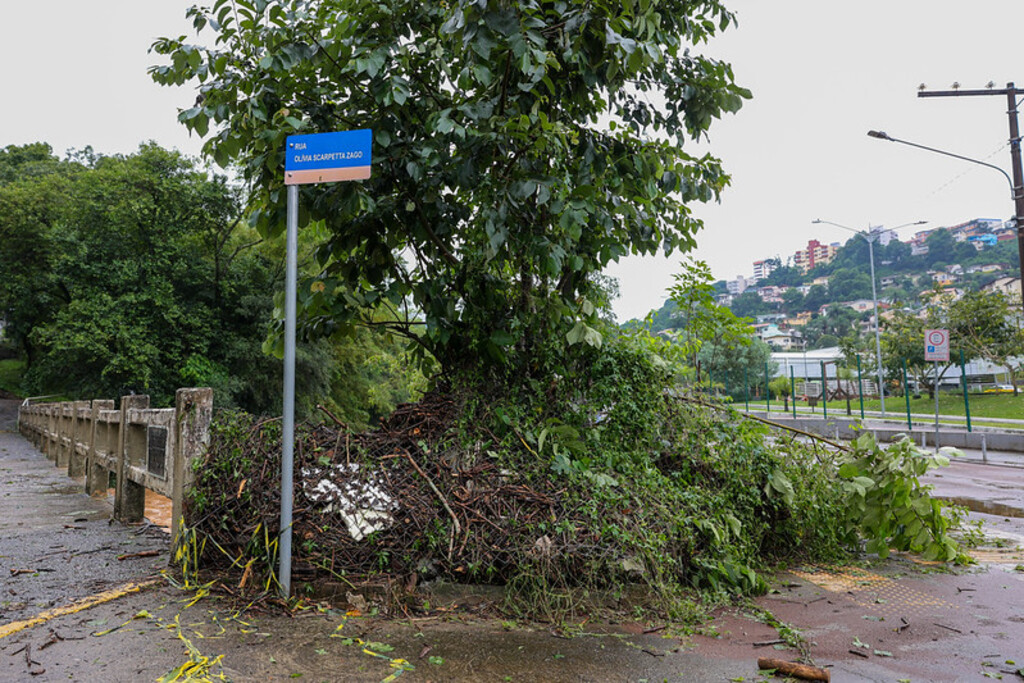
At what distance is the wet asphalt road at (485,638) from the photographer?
3.29 m

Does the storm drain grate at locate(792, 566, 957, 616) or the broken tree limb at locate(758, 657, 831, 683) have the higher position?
the broken tree limb at locate(758, 657, 831, 683)

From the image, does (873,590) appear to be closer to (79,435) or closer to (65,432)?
(79,435)

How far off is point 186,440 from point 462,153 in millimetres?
2760

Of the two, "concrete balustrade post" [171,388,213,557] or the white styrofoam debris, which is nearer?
the white styrofoam debris

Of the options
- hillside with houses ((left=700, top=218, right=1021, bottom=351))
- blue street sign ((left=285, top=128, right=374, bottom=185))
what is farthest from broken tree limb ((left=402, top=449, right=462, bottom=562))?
hillside with houses ((left=700, top=218, right=1021, bottom=351))

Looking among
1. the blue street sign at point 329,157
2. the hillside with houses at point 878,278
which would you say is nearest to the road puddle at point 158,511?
the blue street sign at point 329,157

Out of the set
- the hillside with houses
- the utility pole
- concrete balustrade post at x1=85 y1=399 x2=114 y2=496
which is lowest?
concrete balustrade post at x1=85 y1=399 x2=114 y2=496

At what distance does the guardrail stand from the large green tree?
117 cm

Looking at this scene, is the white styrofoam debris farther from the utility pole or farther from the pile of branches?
the utility pole

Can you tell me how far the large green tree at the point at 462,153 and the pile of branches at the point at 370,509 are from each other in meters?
1.01

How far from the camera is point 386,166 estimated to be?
17.5 feet

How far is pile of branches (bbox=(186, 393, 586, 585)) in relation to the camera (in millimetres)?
4281

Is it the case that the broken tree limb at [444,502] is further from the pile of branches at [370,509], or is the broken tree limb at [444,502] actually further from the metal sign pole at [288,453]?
the metal sign pole at [288,453]

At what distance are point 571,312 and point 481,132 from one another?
64.3 inches
